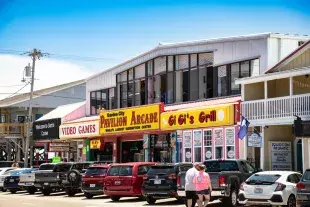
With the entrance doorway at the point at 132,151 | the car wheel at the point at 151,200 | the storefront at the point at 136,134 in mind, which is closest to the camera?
the car wheel at the point at 151,200

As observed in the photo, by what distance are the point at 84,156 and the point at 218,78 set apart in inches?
581

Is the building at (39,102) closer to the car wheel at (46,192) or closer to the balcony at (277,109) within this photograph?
the car wheel at (46,192)

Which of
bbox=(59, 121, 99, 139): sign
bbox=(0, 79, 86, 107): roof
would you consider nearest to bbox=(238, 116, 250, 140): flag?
bbox=(59, 121, 99, 139): sign

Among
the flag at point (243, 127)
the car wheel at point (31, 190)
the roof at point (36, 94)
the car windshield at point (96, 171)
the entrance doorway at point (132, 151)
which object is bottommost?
the car wheel at point (31, 190)

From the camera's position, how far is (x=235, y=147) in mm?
30094

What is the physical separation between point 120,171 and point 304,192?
976cm

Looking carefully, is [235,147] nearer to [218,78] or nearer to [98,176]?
[218,78]

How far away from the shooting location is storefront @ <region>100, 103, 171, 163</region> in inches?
1374

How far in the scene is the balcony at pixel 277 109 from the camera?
82.0 feet

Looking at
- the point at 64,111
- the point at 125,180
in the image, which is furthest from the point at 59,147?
the point at 125,180

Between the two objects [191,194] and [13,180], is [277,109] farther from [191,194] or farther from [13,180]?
[13,180]

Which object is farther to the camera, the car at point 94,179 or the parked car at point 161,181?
the car at point 94,179

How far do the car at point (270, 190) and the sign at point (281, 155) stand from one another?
26.3 feet

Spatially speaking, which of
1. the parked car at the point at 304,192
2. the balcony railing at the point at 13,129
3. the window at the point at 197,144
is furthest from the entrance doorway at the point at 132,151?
the parked car at the point at 304,192
